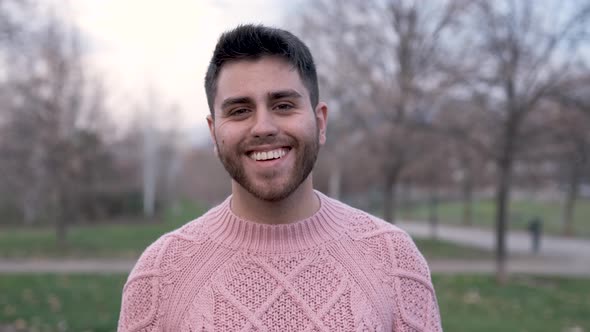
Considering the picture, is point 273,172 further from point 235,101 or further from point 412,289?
point 412,289

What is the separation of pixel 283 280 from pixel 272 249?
119 millimetres

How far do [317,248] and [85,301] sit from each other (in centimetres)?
752

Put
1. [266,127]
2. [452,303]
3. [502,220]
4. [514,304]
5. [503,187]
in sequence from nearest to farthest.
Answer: [266,127]
[452,303]
[514,304]
[503,187]
[502,220]

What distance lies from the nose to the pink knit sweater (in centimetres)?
34

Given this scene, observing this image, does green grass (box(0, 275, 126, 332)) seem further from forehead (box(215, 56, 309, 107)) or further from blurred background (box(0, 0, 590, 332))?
forehead (box(215, 56, 309, 107))

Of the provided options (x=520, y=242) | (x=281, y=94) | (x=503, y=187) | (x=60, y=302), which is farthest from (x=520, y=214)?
(x=281, y=94)

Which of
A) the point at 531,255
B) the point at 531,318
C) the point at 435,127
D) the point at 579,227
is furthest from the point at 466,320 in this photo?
the point at 579,227

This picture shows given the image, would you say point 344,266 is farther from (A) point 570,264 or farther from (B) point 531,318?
(A) point 570,264

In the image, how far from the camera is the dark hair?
1820 millimetres

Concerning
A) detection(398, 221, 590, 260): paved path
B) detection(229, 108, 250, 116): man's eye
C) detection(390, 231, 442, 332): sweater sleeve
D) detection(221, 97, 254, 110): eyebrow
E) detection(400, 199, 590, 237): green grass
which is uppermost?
detection(221, 97, 254, 110): eyebrow

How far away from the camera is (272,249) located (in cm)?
193

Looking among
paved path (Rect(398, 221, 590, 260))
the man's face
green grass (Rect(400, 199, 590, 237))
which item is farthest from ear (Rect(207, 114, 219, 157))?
green grass (Rect(400, 199, 590, 237))

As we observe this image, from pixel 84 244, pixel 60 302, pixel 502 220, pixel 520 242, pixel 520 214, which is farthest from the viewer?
pixel 520 214

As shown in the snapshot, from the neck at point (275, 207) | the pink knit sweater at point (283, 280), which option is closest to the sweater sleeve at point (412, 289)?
the pink knit sweater at point (283, 280)
